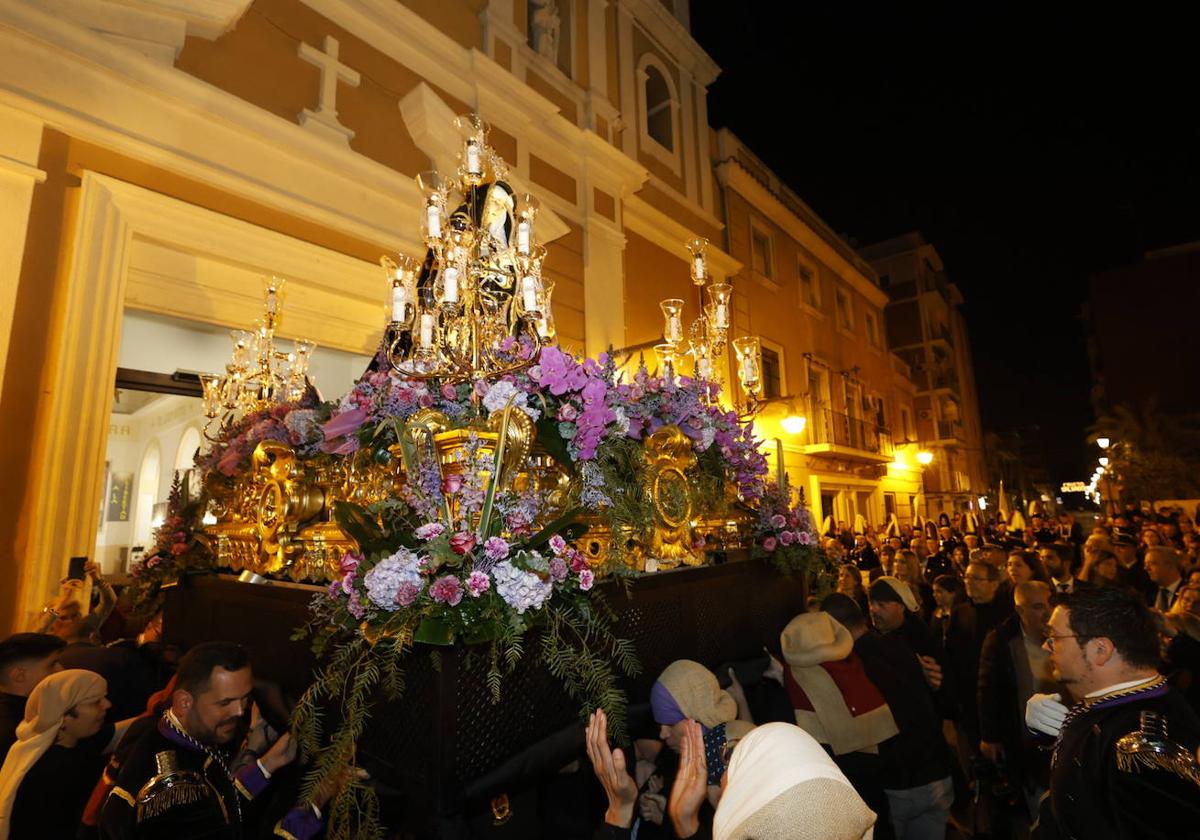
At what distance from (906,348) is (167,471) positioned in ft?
77.0

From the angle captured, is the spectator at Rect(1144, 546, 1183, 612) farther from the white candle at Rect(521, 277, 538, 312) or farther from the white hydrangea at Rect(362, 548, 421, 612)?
the white hydrangea at Rect(362, 548, 421, 612)

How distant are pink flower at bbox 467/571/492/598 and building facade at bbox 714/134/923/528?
1137cm

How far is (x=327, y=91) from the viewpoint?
5695mm

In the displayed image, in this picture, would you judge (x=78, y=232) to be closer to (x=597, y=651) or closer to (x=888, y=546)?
(x=597, y=651)

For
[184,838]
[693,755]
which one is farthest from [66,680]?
[693,755]

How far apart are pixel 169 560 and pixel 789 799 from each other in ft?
10.8

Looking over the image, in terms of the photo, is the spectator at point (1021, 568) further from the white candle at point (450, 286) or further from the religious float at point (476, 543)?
the white candle at point (450, 286)

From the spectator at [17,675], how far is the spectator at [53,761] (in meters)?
0.19

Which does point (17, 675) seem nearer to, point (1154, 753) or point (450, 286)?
point (450, 286)

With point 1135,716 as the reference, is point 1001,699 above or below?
below

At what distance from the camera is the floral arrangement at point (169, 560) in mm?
3178

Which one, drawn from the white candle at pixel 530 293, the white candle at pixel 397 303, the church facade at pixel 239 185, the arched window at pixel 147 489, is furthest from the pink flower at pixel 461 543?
the arched window at pixel 147 489

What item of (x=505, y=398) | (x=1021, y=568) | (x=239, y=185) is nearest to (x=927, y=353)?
(x=1021, y=568)

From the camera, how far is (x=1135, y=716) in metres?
1.71
